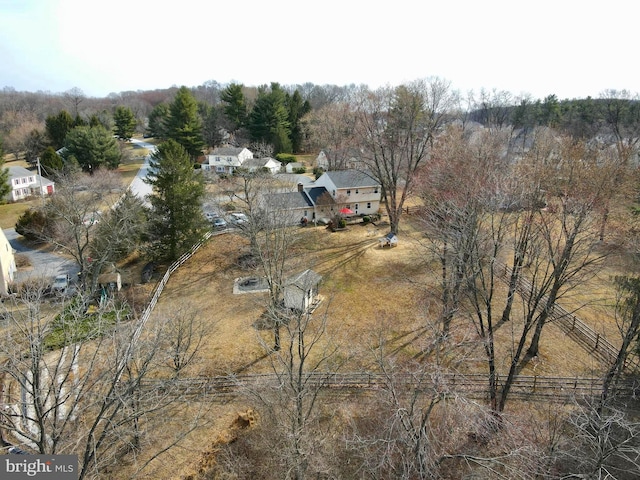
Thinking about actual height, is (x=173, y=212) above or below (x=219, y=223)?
above

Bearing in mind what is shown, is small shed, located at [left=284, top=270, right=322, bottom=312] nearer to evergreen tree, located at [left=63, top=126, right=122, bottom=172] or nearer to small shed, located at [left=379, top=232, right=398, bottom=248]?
small shed, located at [left=379, top=232, right=398, bottom=248]

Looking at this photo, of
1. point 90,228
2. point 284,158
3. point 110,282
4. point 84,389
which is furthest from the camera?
point 284,158

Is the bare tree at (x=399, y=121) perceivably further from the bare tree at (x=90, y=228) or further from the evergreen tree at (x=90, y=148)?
the evergreen tree at (x=90, y=148)

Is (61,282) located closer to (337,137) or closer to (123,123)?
(337,137)

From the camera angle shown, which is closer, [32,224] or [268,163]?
[32,224]

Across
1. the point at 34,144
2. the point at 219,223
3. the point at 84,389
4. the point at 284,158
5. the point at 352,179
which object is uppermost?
the point at 34,144

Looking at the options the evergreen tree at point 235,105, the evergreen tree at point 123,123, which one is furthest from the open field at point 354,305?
the evergreen tree at point 123,123

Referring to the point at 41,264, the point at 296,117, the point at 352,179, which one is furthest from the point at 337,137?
the point at 41,264
